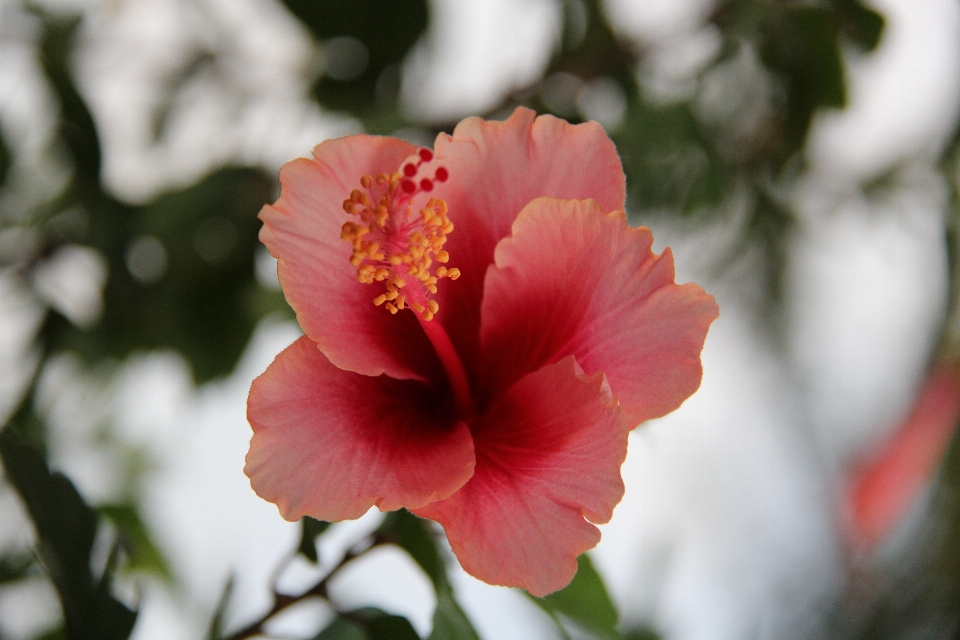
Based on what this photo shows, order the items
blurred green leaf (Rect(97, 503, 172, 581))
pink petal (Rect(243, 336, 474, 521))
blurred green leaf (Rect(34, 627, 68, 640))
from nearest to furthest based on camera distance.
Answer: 1. pink petal (Rect(243, 336, 474, 521))
2. blurred green leaf (Rect(34, 627, 68, 640))
3. blurred green leaf (Rect(97, 503, 172, 581))

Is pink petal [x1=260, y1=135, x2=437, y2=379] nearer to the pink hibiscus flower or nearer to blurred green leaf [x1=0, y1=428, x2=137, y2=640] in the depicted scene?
the pink hibiscus flower

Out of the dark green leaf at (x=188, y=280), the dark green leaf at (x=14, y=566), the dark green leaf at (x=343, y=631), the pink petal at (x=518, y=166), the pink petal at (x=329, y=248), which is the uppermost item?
the pink petal at (x=518, y=166)

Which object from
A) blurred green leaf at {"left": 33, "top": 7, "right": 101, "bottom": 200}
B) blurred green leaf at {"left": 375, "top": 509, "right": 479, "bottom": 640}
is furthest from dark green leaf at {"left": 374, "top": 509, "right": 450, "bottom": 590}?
blurred green leaf at {"left": 33, "top": 7, "right": 101, "bottom": 200}

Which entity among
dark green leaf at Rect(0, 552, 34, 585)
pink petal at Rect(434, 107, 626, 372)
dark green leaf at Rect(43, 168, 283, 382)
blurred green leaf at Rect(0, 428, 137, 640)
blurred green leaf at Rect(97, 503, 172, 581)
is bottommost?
blurred green leaf at Rect(97, 503, 172, 581)

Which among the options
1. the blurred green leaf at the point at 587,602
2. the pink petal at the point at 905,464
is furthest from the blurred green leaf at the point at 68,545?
the pink petal at the point at 905,464

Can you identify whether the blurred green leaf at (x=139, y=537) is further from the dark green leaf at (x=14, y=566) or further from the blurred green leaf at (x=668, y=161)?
the blurred green leaf at (x=668, y=161)

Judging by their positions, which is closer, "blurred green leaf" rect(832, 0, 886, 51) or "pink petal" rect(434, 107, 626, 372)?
"pink petal" rect(434, 107, 626, 372)

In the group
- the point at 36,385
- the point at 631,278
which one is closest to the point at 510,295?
the point at 631,278

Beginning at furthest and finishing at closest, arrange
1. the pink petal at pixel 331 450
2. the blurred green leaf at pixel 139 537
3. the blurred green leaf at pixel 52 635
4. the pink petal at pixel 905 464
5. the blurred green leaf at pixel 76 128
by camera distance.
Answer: the pink petal at pixel 905 464 → the blurred green leaf at pixel 139 537 → the blurred green leaf at pixel 76 128 → the blurred green leaf at pixel 52 635 → the pink petal at pixel 331 450
